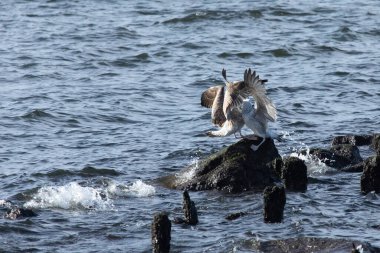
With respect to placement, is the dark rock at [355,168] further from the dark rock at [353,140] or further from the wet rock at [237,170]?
the dark rock at [353,140]

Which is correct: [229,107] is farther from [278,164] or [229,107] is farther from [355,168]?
[355,168]

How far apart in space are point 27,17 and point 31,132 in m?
11.5

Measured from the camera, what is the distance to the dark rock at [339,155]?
14891mm

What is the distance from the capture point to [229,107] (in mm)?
14109

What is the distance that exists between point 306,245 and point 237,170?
2591 mm

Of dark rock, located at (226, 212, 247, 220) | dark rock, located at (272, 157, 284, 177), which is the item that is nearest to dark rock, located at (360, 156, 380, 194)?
dark rock, located at (272, 157, 284, 177)

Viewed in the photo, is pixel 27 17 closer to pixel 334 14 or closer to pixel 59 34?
pixel 59 34

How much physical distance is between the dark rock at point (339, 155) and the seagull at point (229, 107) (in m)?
1.50

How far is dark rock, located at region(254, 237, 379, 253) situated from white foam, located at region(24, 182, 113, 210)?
2876mm

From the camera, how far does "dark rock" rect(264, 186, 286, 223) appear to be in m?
11.7

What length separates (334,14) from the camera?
96.2 ft

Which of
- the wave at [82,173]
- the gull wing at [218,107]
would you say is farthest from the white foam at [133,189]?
the gull wing at [218,107]

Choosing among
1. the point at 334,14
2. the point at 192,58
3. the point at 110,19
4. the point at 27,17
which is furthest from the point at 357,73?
the point at 27,17

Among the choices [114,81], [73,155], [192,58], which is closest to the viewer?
[73,155]
